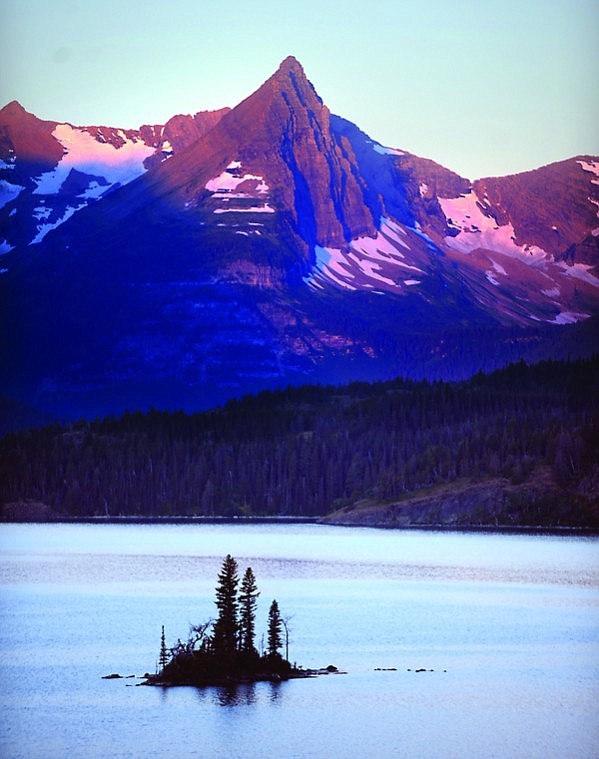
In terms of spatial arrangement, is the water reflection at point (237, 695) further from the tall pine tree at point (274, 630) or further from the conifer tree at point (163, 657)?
the conifer tree at point (163, 657)

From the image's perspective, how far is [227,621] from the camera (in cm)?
9338

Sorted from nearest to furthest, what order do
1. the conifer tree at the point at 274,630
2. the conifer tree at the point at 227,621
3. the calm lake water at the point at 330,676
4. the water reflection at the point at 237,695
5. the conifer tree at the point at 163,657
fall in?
the calm lake water at the point at 330,676 < the water reflection at the point at 237,695 < the conifer tree at the point at 227,621 < the conifer tree at the point at 274,630 < the conifer tree at the point at 163,657

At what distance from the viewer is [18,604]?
458 feet

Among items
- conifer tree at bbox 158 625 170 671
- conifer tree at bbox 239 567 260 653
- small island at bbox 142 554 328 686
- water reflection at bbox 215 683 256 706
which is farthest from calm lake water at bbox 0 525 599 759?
conifer tree at bbox 239 567 260 653

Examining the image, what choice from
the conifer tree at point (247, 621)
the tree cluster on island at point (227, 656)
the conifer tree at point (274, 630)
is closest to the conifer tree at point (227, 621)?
the tree cluster on island at point (227, 656)

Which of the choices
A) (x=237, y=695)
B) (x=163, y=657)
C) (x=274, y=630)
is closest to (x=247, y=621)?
(x=274, y=630)

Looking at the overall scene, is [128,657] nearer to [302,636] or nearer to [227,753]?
[302,636]

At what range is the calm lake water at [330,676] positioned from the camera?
83.2 m

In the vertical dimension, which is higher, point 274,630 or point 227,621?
point 227,621

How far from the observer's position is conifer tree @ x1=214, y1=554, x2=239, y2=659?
93.4 metres

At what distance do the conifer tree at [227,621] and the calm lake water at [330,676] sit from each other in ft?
→ 8.63

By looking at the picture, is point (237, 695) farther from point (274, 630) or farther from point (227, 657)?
point (274, 630)

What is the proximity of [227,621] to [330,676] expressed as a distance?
9.53 meters

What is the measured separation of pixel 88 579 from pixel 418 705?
3148 inches
